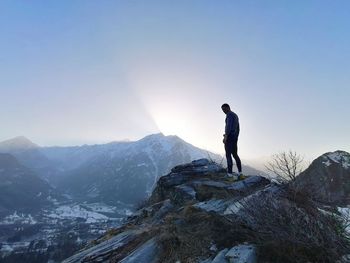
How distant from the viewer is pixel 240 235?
9742 millimetres

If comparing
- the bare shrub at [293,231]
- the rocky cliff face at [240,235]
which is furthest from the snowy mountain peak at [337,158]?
the bare shrub at [293,231]

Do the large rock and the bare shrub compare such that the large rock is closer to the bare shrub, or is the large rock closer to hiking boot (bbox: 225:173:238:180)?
the bare shrub

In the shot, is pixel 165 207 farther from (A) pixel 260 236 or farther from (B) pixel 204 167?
(A) pixel 260 236

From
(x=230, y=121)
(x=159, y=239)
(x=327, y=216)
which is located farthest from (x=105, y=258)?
(x=230, y=121)

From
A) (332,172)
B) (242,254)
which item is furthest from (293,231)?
(332,172)

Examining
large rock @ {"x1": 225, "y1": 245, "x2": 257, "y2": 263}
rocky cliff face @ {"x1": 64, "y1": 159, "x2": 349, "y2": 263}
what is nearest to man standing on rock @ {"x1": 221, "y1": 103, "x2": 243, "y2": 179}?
rocky cliff face @ {"x1": 64, "y1": 159, "x2": 349, "y2": 263}

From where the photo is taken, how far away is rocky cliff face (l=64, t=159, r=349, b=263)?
26.7 ft

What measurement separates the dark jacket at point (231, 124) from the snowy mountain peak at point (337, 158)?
16772 mm

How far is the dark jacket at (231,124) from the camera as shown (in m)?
18.0

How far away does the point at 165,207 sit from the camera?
16719 millimetres

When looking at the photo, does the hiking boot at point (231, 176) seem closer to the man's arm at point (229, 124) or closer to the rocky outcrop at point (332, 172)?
the man's arm at point (229, 124)

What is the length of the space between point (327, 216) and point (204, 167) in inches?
527

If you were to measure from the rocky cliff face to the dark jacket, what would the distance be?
4121 millimetres

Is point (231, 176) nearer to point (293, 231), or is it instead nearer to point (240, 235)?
point (240, 235)
